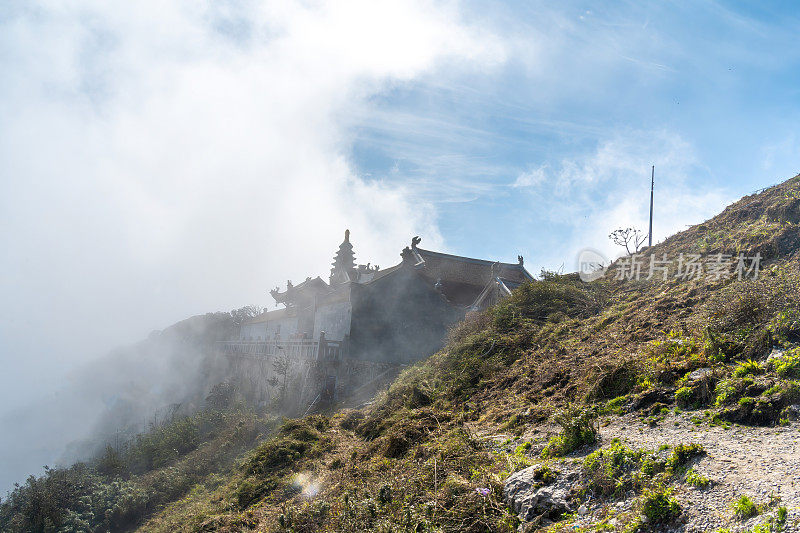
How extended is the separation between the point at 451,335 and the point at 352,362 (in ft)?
19.2

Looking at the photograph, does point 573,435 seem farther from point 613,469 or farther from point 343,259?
point 343,259

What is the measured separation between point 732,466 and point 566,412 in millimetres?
1773

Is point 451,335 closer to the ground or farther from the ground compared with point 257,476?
farther from the ground

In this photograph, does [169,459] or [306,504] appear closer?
Result: [306,504]

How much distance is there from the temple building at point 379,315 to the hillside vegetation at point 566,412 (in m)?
5.98

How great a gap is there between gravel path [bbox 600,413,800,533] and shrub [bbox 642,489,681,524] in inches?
2.8

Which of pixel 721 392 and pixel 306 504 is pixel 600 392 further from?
pixel 306 504

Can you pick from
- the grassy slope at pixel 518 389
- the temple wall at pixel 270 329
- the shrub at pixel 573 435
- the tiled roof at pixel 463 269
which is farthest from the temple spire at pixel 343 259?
the shrub at pixel 573 435

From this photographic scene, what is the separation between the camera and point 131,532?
10359mm

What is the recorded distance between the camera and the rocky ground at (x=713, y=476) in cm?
271

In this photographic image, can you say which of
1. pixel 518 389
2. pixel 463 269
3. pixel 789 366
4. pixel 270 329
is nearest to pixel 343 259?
pixel 270 329

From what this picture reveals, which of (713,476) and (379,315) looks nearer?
(713,476)

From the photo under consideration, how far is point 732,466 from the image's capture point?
314 cm

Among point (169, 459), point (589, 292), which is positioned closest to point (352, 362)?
point (169, 459)
